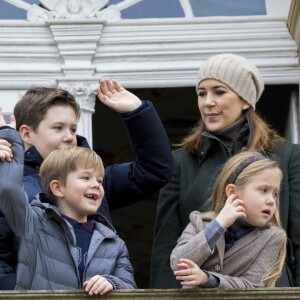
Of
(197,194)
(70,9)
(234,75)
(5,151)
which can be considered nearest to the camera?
(5,151)

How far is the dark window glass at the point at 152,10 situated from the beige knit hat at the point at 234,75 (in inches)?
96.4

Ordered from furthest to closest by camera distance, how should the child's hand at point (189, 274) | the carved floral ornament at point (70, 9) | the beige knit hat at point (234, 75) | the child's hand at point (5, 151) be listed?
the carved floral ornament at point (70, 9) → the beige knit hat at point (234, 75) → the child's hand at point (5, 151) → the child's hand at point (189, 274)

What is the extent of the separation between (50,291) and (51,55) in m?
3.81

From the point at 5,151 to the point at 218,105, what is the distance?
131 cm

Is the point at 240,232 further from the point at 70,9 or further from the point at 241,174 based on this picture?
the point at 70,9

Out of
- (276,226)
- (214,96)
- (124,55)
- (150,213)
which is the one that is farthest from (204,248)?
(150,213)

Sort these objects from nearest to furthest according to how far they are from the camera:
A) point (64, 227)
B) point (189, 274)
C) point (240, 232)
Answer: point (189, 274), point (64, 227), point (240, 232)

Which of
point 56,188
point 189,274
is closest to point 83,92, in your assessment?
point 56,188

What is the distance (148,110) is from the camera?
8.89m

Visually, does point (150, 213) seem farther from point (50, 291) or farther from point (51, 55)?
point (50, 291)

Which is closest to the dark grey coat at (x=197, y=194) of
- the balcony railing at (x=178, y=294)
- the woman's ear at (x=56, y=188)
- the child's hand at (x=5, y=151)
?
the woman's ear at (x=56, y=188)

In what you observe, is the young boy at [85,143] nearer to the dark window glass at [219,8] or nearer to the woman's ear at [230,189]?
the woman's ear at [230,189]

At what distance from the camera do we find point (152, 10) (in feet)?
38.7

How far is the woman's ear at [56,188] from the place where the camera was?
8.54 meters
